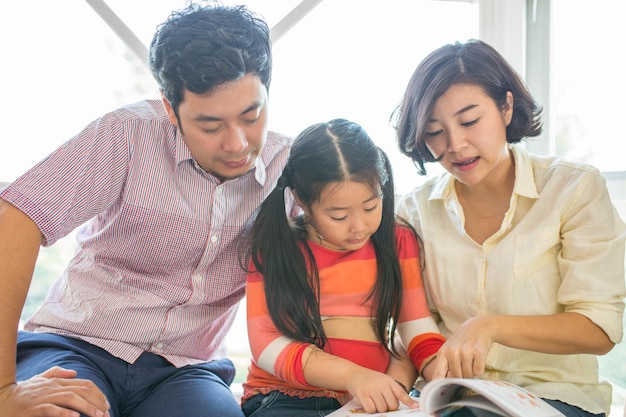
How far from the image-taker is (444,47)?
1545 millimetres

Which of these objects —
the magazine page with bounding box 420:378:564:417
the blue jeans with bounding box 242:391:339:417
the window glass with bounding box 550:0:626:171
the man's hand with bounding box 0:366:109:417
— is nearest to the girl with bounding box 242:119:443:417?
the blue jeans with bounding box 242:391:339:417

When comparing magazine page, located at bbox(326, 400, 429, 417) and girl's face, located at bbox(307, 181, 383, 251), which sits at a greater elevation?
girl's face, located at bbox(307, 181, 383, 251)

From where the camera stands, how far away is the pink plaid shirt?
60.2 inches

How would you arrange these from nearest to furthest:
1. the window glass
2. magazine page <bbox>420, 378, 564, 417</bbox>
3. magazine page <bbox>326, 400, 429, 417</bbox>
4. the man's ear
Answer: magazine page <bbox>420, 378, 564, 417</bbox> < magazine page <bbox>326, 400, 429, 417</bbox> < the man's ear < the window glass

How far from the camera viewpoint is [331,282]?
1.57 meters

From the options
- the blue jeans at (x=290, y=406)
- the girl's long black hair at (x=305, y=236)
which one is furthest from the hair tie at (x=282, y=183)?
the blue jeans at (x=290, y=406)

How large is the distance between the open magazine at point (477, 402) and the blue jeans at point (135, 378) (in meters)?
0.34

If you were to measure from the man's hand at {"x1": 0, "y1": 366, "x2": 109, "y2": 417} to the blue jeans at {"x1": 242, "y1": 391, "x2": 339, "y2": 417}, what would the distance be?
34 centimetres

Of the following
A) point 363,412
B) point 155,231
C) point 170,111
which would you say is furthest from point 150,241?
point 363,412

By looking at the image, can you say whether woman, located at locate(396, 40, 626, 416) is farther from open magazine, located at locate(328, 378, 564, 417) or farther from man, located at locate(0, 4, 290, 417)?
man, located at locate(0, 4, 290, 417)

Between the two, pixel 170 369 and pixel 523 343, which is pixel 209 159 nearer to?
pixel 170 369

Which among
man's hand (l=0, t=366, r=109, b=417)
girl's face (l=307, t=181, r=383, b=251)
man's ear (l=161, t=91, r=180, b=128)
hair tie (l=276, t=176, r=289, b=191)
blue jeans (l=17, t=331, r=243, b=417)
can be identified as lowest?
blue jeans (l=17, t=331, r=243, b=417)

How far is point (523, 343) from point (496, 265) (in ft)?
0.64

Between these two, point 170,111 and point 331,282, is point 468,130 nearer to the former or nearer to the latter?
point 331,282
